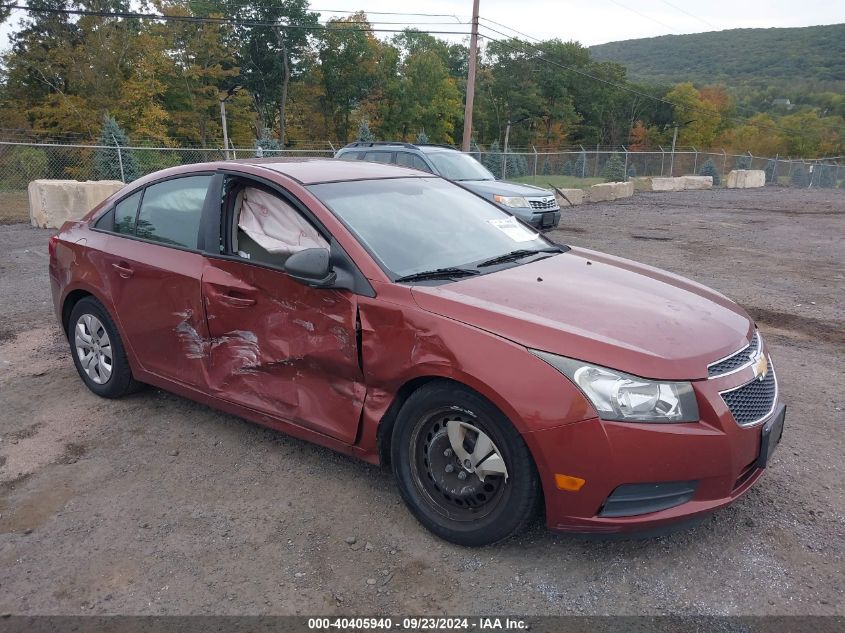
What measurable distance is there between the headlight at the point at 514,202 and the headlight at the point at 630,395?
30.7 ft

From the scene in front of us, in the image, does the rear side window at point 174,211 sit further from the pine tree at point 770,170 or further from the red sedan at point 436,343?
the pine tree at point 770,170

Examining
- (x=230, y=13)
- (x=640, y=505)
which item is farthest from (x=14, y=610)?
(x=230, y=13)

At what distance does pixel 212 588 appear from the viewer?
275 centimetres

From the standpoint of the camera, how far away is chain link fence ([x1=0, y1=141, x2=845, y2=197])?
1892cm

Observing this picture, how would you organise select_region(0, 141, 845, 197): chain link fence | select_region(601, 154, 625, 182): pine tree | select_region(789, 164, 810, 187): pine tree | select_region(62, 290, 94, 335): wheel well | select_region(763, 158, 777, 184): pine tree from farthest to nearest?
1. select_region(789, 164, 810, 187): pine tree
2. select_region(763, 158, 777, 184): pine tree
3. select_region(601, 154, 625, 182): pine tree
4. select_region(0, 141, 845, 197): chain link fence
5. select_region(62, 290, 94, 335): wheel well

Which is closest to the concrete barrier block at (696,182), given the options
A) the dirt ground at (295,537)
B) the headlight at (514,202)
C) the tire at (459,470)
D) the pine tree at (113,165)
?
the headlight at (514,202)

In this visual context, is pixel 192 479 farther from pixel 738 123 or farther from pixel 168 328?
pixel 738 123

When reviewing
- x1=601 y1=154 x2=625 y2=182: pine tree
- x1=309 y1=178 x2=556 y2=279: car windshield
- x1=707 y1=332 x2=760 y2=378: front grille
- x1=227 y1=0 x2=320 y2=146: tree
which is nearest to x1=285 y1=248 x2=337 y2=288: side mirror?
x1=309 y1=178 x2=556 y2=279: car windshield

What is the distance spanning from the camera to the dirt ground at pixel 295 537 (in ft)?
8.82

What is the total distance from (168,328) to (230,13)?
6324 centimetres

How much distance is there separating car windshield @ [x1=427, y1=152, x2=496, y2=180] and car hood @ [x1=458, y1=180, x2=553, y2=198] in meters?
0.26

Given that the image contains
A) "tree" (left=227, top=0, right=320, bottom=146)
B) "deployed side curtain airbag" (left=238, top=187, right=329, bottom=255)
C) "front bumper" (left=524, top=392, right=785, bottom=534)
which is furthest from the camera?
"tree" (left=227, top=0, right=320, bottom=146)

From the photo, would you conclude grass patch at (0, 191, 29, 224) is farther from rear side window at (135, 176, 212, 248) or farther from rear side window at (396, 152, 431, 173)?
rear side window at (135, 176, 212, 248)

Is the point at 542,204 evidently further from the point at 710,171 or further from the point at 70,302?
the point at 710,171
